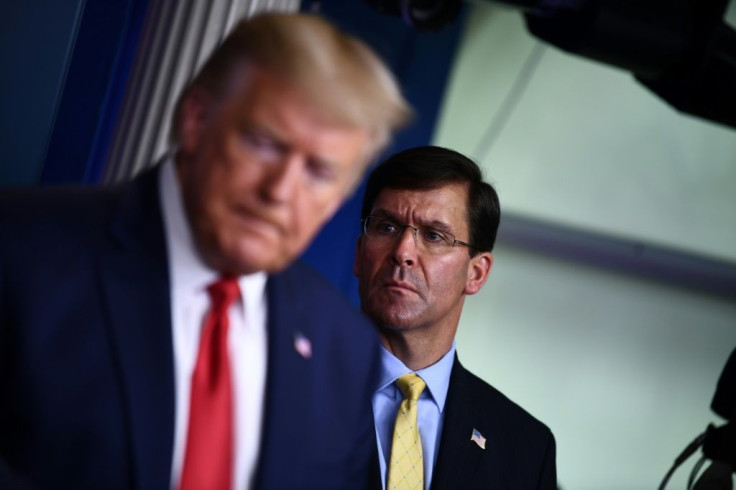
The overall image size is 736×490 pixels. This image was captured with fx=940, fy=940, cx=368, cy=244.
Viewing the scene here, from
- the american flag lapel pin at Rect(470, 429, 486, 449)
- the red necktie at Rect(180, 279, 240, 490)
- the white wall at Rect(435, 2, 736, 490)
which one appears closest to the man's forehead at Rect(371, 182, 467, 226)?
the american flag lapel pin at Rect(470, 429, 486, 449)

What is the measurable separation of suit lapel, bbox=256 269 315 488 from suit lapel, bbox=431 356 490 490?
1.96 ft

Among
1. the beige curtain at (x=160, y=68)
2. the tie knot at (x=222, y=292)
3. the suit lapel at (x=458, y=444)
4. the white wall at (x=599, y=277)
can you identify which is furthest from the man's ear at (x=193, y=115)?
the white wall at (x=599, y=277)

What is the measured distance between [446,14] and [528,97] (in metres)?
1.84

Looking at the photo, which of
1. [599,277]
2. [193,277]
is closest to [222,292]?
[193,277]

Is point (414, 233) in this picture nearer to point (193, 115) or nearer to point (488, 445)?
point (488, 445)

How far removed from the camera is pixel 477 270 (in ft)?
5.75

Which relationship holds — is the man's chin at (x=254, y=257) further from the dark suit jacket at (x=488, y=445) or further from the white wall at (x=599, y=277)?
the white wall at (x=599, y=277)

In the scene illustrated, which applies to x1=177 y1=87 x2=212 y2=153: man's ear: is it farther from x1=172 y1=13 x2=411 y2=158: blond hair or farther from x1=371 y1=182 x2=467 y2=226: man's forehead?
x1=371 y1=182 x2=467 y2=226: man's forehead

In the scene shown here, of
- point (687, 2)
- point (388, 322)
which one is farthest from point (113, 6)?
point (687, 2)

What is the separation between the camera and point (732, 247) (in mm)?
4496

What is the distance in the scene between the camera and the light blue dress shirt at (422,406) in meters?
1.47

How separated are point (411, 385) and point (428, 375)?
0.18 feet

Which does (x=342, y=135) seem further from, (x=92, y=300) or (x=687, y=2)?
(x=687, y=2)

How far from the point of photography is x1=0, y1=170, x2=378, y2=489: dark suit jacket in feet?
2.53
